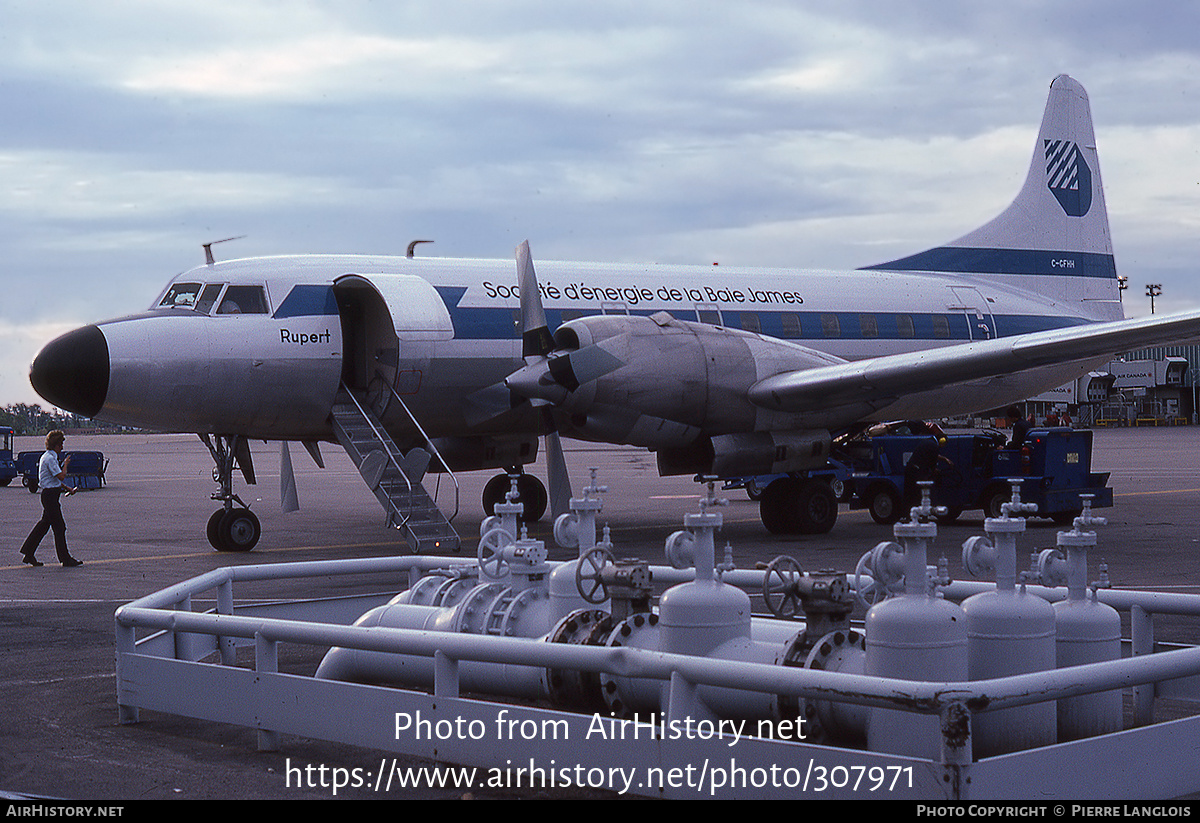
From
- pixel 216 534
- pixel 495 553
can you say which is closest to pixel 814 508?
pixel 216 534

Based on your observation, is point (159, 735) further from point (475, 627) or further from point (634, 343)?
point (634, 343)

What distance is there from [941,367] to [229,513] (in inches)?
393

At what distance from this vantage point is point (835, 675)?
4602 millimetres

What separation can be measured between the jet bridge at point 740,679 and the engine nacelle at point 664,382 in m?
8.16

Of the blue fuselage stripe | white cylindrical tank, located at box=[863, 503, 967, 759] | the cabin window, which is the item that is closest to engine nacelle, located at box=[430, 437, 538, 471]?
the cabin window

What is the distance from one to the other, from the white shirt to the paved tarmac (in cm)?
108

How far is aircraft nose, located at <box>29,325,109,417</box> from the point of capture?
15336 mm

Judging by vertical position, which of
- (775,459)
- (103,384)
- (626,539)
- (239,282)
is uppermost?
(239,282)

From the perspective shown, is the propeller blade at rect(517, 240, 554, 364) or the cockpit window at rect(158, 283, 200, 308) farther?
the cockpit window at rect(158, 283, 200, 308)

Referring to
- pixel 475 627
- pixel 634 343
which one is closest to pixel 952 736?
pixel 475 627

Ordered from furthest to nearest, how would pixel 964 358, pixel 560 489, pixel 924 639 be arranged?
pixel 560 489, pixel 964 358, pixel 924 639

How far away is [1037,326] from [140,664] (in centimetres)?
1976

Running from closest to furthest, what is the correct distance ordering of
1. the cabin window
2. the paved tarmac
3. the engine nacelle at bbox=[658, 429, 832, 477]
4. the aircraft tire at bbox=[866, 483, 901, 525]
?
the paved tarmac < the engine nacelle at bbox=[658, 429, 832, 477] < the aircraft tire at bbox=[866, 483, 901, 525] < the cabin window

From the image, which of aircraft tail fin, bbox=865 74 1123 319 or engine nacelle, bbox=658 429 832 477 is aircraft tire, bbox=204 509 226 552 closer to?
engine nacelle, bbox=658 429 832 477
